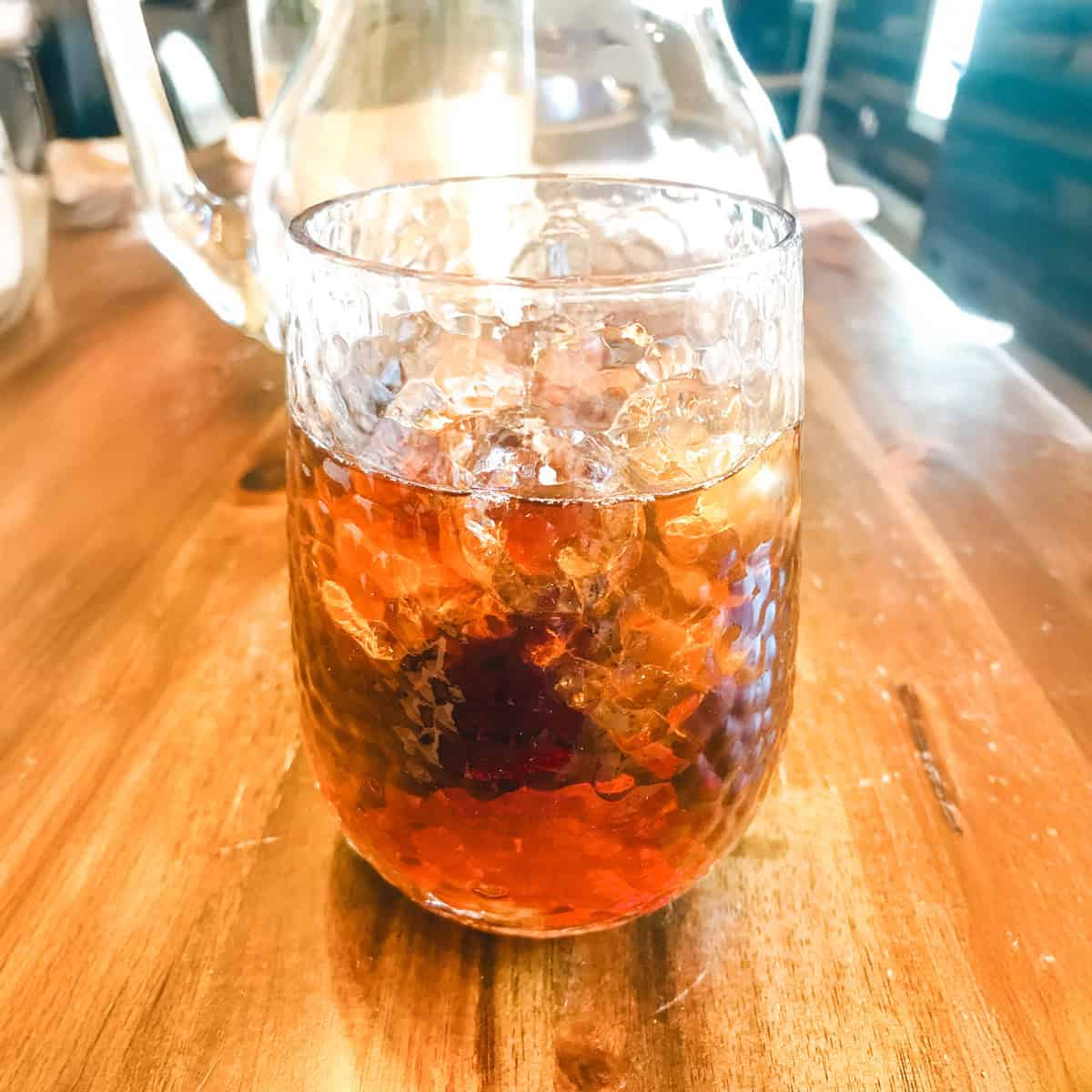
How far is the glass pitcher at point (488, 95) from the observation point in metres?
0.58

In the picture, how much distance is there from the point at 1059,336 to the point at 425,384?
1734mm

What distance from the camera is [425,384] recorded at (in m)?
0.29

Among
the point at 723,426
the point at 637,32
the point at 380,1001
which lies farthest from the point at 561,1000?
the point at 637,32

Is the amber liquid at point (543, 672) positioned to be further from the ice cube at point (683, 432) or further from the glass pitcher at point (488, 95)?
the glass pitcher at point (488, 95)

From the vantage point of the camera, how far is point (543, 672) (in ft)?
0.82

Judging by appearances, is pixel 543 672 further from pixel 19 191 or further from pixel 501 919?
pixel 19 191

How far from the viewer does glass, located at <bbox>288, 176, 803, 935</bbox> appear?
0.25m

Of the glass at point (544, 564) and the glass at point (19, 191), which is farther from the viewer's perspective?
the glass at point (19, 191)

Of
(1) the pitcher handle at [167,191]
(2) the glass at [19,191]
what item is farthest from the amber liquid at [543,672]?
(2) the glass at [19,191]

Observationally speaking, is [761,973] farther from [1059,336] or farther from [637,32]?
[1059,336]

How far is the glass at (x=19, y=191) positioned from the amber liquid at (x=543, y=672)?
58 cm

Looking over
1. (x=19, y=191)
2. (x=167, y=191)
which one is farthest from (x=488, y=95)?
(x=19, y=191)

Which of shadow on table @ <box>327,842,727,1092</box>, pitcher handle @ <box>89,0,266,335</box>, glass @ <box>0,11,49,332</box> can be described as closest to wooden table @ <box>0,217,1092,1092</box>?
shadow on table @ <box>327,842,727,1092</box>

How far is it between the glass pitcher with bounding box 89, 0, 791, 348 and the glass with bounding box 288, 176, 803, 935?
28cm
